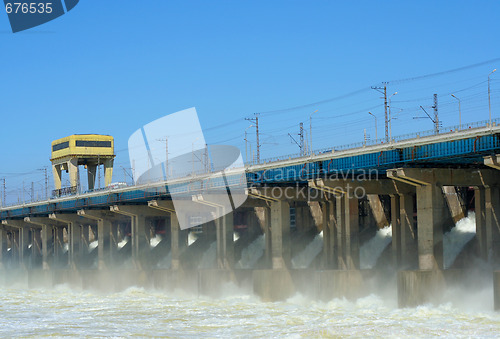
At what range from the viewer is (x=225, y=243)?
8138 centimetres

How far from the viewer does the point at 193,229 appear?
100 metres

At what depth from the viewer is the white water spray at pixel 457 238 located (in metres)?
64.0

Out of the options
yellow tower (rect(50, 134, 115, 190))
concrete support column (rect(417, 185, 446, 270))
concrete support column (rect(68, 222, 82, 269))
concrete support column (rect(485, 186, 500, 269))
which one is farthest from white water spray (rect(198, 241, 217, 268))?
yellow tower (rect(50, 134, 115, 190))

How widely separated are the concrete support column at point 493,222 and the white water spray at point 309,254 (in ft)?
71.6

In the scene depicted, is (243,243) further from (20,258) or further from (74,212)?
(20,258)

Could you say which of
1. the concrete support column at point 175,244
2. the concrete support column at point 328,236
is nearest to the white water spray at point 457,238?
the concrete support column at point 328,236

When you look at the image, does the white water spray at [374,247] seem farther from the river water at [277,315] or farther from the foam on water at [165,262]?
the foam on water at [165,262]

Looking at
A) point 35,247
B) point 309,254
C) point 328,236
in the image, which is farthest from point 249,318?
point 35,247

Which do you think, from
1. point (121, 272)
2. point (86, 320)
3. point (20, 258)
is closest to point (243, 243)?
point (121, 272)

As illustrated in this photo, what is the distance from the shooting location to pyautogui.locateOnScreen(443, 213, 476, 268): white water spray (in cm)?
6401

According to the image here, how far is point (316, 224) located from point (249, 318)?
27.3 meters

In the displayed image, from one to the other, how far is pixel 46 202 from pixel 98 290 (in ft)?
75.6

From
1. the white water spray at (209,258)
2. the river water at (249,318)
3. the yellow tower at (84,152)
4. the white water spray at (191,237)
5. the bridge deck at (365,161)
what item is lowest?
the river water at (249,318)

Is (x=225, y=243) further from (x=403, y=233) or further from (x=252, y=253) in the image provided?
(x=403, y=233)
